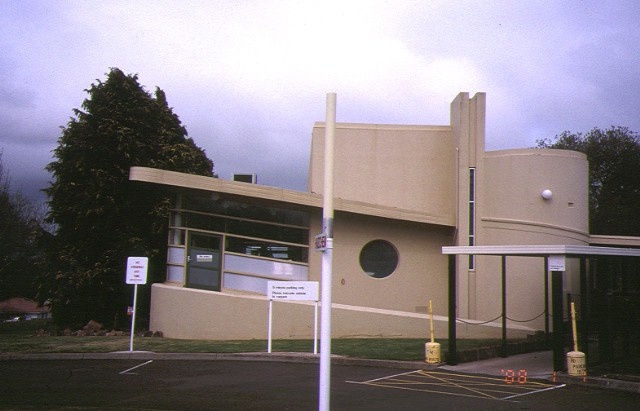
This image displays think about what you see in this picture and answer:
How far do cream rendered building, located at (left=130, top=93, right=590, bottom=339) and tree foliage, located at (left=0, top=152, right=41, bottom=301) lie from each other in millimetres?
20711

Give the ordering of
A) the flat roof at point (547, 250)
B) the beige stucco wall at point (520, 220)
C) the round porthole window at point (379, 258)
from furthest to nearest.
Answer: the round porthole window at point (379, 258)
the beige stucco wall at point (520, 220)
the flat roof at point (547, 250)

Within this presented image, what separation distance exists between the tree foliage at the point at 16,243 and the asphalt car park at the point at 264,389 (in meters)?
27.8

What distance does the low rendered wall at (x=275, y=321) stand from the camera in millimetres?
20641

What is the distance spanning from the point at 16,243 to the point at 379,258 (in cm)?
3098

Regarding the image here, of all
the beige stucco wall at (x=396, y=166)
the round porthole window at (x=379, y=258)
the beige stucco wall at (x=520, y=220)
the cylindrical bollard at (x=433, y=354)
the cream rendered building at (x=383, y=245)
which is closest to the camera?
the cylindrical bollard at (x=433, y=354)

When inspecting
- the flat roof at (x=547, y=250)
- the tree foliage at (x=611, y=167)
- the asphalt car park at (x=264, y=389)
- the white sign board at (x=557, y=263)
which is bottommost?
the asphalt car park at (x=264, y=389)

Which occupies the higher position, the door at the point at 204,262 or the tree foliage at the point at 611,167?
the tree foliage at the point at 611,167

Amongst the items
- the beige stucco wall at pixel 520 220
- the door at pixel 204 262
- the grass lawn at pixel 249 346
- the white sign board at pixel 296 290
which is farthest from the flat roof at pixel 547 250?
the door at pixel 204 262

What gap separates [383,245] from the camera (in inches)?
877

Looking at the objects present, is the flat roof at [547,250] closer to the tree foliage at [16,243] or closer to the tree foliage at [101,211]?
the tree foliage at [101,211]

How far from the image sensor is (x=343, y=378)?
1306 centimetres

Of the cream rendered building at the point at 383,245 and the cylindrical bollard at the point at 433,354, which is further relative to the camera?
the cream rendered building at the point at 383,245

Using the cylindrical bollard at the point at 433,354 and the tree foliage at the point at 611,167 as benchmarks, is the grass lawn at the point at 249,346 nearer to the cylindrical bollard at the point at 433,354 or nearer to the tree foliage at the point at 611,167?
the cylindrical bollard at the point at 433,354

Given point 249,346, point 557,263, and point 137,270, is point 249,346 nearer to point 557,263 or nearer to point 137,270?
point 137,270
